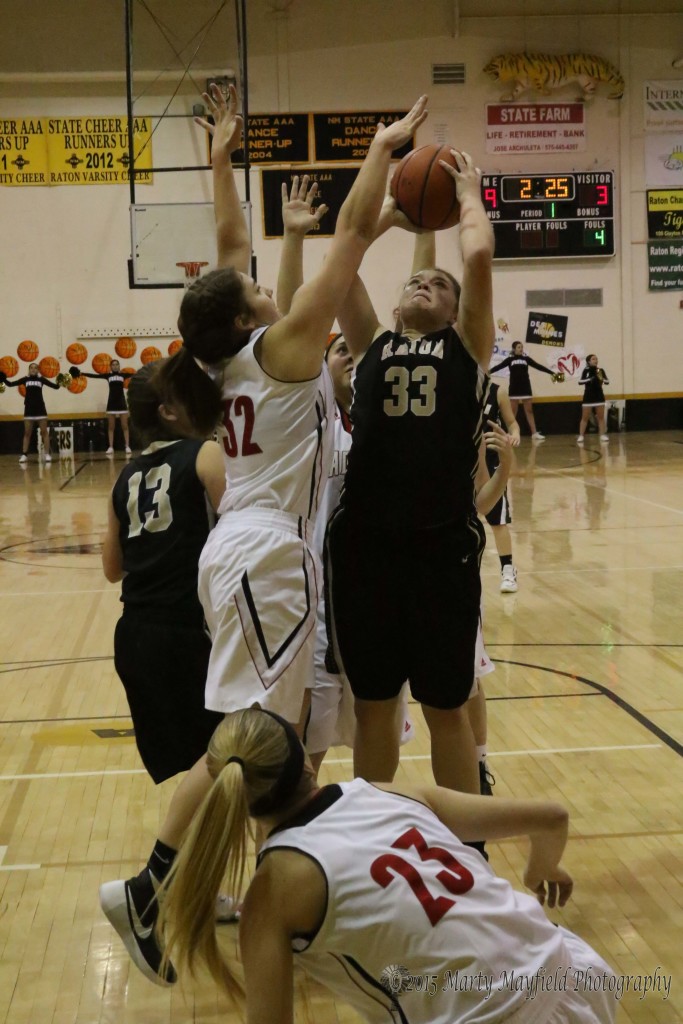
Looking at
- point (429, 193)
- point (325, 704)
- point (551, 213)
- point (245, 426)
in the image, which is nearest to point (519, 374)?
point (551, 213)

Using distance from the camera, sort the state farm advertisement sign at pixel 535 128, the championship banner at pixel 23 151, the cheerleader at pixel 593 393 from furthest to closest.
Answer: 1. the state farm advertisement sign at pixel 535 128
2. the championship banner at pixel 23 151
3. the cheerleader at pixel 593 393

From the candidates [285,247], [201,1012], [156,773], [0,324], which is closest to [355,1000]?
[201,1012]

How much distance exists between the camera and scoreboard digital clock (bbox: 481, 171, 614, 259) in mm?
19422

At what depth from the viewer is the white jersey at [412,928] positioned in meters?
1.69

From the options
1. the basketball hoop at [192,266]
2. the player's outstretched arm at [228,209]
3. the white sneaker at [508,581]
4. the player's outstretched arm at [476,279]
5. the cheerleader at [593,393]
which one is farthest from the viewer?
the cheerleader at [593,393]

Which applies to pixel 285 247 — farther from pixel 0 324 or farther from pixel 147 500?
pixel 0 324

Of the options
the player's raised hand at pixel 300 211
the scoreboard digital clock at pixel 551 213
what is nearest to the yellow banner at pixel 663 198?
the scoreboard digital clock at pixel 551 213

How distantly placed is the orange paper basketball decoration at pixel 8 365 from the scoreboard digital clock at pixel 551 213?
28.1 feet

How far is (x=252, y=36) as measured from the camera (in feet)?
63.0

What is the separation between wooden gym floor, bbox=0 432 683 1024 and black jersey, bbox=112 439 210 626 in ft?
2.99

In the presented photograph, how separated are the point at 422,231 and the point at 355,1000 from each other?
7.16 feet

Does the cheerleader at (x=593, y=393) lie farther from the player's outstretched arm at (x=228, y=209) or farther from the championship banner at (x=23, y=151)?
the player's outstretched arm at (x=228, y=209)

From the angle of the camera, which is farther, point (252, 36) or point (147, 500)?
point (252, 36)

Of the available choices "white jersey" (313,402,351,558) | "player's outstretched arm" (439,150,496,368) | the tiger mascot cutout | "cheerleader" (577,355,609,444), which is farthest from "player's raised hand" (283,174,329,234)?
the tiger mascot cutout
